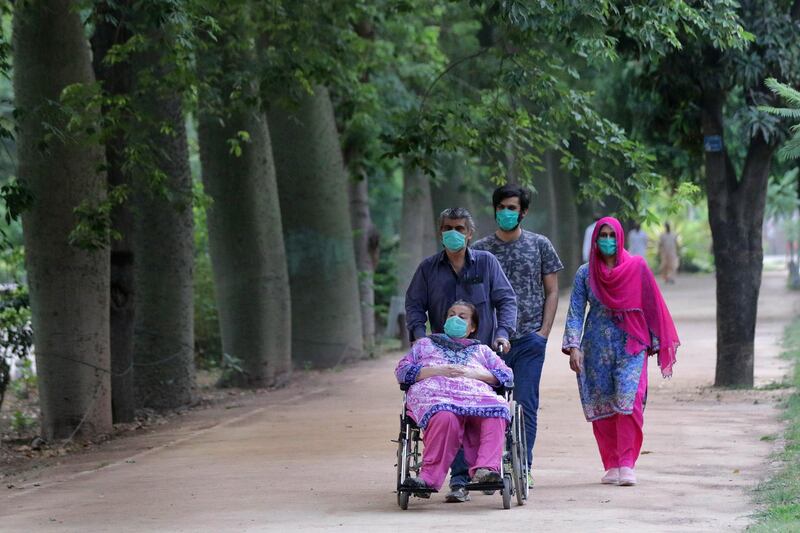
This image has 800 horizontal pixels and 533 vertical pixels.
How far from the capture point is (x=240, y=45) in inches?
643

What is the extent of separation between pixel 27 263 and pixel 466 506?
744 centimetres

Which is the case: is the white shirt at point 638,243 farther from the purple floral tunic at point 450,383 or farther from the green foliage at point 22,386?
the purple floral tunic at point 450,383

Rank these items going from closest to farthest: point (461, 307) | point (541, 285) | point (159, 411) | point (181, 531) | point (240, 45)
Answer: point (181, 531) < point (461, 307) < point (541, 285) < point (240, 45) < point (159, 411)

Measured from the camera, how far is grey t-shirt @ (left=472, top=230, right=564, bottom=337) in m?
9.45

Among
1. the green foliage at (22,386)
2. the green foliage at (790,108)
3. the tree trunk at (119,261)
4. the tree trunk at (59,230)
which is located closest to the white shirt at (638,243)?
the green foliage at (22,386)

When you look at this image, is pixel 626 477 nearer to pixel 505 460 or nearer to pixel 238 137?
pixel 505 460

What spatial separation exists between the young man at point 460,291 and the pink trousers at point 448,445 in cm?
38

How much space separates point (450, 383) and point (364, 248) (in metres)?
18.2

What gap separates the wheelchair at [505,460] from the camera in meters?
8.32

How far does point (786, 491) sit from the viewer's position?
349 inches

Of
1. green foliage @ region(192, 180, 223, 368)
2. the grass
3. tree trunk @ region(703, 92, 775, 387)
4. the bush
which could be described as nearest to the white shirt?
green foliage @ region(192, 180, 223, 368)

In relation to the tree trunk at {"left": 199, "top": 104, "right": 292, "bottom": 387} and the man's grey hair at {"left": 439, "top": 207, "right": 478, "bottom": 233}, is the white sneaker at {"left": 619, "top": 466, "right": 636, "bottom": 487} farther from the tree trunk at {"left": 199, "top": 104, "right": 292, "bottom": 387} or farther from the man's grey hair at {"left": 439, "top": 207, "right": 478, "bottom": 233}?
the tree trunk at {"left": 199, "top": 104, "right": 292, "bottom": 387}

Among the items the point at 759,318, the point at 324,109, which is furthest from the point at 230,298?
the point at 759,318

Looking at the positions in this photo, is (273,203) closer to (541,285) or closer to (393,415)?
(393,415)
